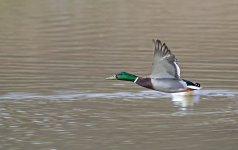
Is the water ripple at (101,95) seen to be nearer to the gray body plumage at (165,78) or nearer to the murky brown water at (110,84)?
the murky brown water at (110,84)

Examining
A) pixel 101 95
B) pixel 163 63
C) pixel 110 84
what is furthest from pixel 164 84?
pixel 110 84

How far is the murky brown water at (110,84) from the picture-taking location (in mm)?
13188

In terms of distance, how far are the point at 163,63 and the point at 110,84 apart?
315 centimetres

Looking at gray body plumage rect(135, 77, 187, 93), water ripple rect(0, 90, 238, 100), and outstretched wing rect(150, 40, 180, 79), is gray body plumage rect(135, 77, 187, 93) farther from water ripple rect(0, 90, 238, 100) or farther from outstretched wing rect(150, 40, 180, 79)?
water ripple rect(0, 90, 238, 100)

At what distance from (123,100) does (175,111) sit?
1255 millimetres

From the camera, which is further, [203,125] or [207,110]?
[207,110]

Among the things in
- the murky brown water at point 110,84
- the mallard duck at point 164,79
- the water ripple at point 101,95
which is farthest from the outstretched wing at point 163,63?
the water ripple at point 101,95

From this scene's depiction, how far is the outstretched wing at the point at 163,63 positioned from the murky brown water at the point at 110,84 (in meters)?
0.64

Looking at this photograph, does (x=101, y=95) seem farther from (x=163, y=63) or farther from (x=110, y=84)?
(x=163, y=63)

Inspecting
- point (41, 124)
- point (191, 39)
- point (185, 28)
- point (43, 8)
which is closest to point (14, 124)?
point (41, 124)

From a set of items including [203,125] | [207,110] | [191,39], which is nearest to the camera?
[203,125]

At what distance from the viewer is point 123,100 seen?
15719 millimetres

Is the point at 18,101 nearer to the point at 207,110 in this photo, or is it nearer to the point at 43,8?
the point at 207,110

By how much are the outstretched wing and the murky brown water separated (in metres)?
0.64
